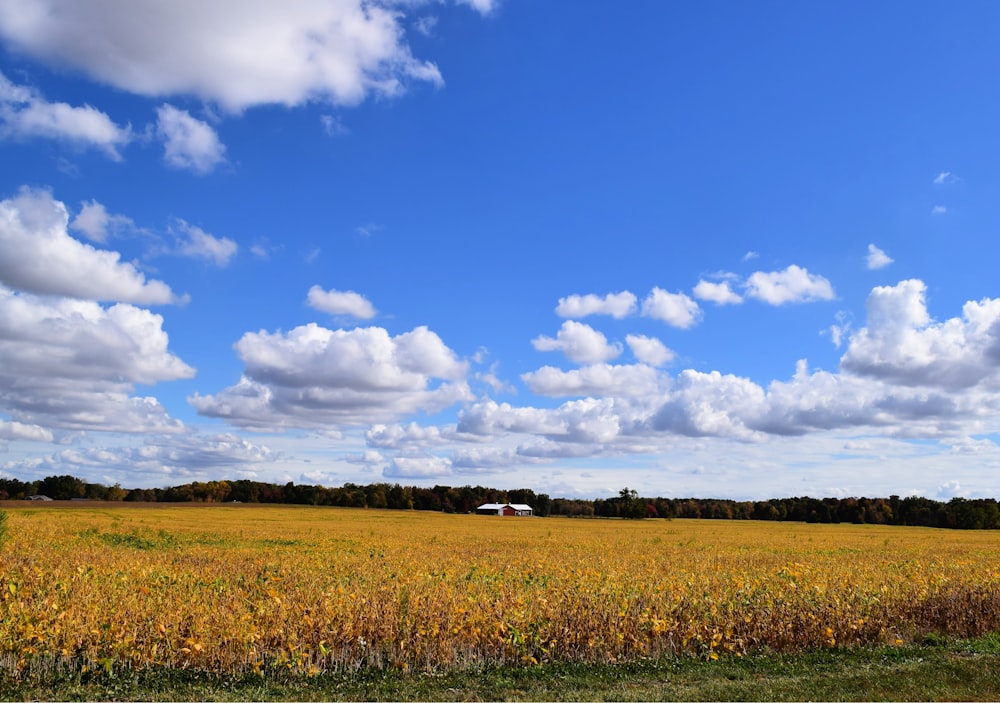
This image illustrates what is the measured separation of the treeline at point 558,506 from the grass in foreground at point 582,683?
356ft

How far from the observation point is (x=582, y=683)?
37.8 feet

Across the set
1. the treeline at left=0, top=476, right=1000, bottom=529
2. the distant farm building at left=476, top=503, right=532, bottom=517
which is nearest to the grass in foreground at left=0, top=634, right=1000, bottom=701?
the treeline at left=0, top=476, right=1000, bottom=529

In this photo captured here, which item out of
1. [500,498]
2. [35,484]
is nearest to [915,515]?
[500,498]

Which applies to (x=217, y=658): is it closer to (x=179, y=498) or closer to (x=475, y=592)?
(x=475, y=592)

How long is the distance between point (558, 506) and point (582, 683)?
160m

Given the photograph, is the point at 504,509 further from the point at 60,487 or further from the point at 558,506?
the point at 60,487

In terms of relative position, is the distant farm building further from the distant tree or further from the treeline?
the distant tree

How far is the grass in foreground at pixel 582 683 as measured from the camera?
34.9 ft

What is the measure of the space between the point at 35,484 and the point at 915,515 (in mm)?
168672

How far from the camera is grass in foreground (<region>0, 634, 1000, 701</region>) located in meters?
10.6

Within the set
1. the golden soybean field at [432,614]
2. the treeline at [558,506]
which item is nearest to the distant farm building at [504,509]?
the treeline at [558,506]

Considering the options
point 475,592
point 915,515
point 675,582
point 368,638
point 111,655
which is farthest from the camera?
point 915,515

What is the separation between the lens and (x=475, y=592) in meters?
14.9

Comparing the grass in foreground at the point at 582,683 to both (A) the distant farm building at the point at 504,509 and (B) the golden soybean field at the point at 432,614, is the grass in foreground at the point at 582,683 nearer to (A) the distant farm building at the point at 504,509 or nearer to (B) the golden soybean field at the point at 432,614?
(B) the golden soybean field at the point at 432,614
